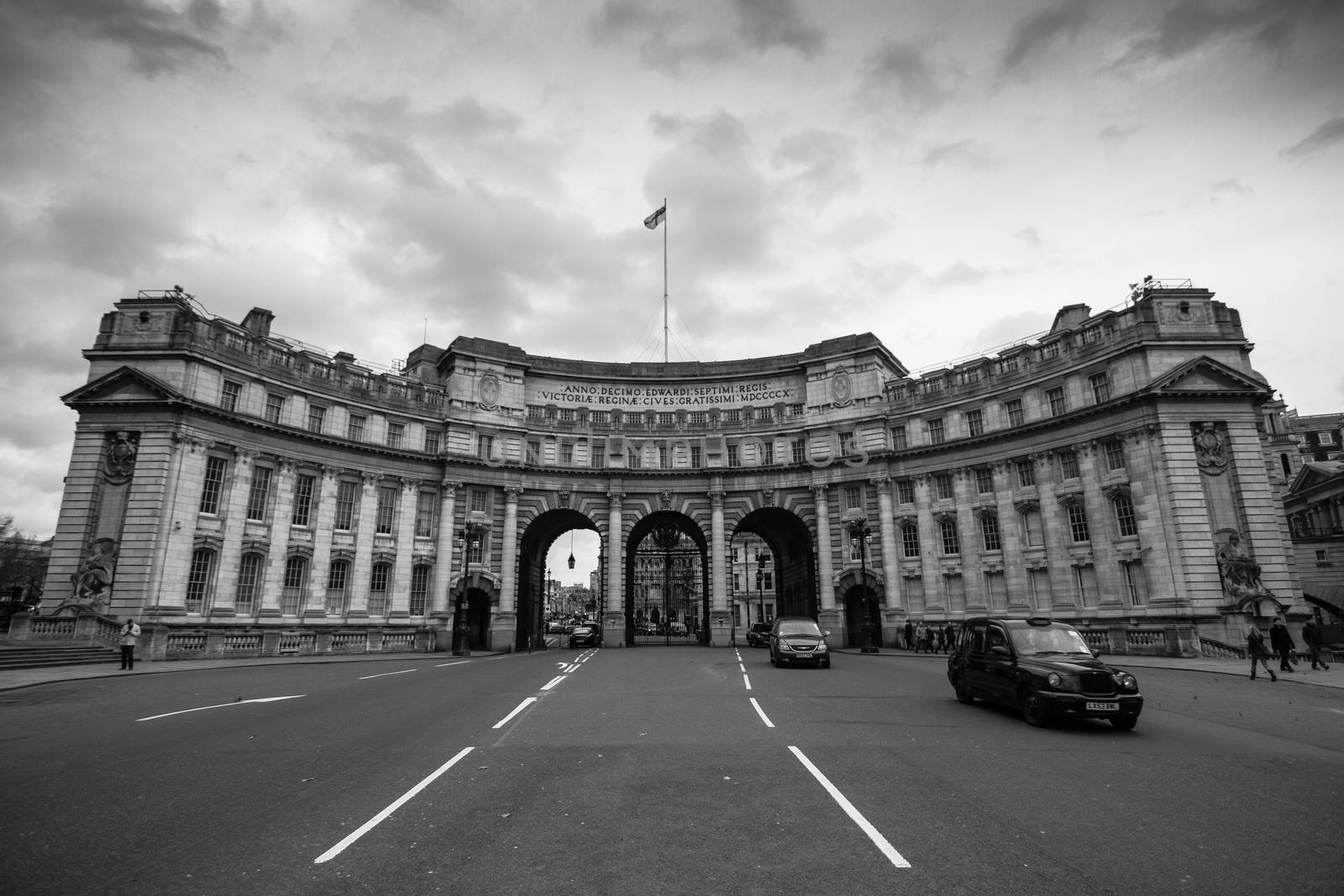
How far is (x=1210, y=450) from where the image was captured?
108ft

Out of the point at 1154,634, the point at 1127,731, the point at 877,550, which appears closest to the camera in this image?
the point at 1127,731

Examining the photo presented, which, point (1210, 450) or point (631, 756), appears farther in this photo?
point (1210, 450)

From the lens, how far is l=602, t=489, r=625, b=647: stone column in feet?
145

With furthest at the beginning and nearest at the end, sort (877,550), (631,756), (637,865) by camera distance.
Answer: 1. (877,550)
2. (631,756)
3. (637,865)

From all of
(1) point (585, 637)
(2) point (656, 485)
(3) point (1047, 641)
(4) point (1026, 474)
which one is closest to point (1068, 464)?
(4) point (1026, 474)

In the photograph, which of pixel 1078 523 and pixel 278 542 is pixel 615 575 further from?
pixel 1078 523

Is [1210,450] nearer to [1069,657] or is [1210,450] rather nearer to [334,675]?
[1069,657]

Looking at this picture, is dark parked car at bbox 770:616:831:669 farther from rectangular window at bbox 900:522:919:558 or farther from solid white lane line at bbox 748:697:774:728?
rectangular window at bbox 900:522:919:558

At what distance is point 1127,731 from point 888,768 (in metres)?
5.94

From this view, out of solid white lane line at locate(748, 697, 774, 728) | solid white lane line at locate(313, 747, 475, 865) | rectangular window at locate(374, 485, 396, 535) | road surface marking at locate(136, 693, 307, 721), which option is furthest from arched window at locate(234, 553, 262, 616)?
solid white lane line at locate(313, 747, 475, 865)

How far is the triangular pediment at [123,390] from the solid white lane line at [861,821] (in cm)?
3518

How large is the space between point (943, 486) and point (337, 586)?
117 feet

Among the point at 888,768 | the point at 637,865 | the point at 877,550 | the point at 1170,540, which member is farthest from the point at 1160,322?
the point at 637,865

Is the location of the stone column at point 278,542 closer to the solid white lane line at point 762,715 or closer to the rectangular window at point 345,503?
the rectangular window at point 345,503
